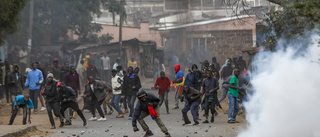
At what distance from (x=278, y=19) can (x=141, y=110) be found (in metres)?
5.50

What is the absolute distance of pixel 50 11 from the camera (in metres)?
38.6

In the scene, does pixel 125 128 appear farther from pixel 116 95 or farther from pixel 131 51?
pixel 131 51

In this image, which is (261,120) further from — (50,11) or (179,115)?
(50,11)

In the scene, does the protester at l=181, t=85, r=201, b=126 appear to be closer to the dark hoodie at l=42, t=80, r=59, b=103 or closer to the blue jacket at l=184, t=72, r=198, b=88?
the blue jacket at l=184, t=72, r=198, b=88

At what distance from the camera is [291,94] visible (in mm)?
8828

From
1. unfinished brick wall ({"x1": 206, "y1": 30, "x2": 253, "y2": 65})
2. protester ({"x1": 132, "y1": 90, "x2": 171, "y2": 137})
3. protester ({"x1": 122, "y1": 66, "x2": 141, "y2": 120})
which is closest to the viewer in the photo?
protester ({"x1": 132, "y1": 90, "x2": 171, "y2": 137})

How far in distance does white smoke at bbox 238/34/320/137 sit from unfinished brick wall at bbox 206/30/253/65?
34721 mm

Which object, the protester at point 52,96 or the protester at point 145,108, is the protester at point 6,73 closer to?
the protester at point 52,96

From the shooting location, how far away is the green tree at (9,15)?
50.7ft

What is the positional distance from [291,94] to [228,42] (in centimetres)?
3647

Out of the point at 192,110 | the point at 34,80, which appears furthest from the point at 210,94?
the point at 34,80

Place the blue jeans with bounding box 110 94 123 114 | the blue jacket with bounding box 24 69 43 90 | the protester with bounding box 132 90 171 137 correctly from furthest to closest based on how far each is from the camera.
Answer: the blue jacket with bounding box 24 69 43 90
the blue jeans with bounding box 110 94 123 114
the protester with bounding box 132 90 171 137

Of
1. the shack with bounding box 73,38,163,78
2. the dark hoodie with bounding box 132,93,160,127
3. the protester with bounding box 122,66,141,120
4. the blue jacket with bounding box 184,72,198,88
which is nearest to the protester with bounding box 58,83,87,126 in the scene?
the protester with bounding box 122,66,141,120

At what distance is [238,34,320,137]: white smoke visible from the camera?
28.3 feet
